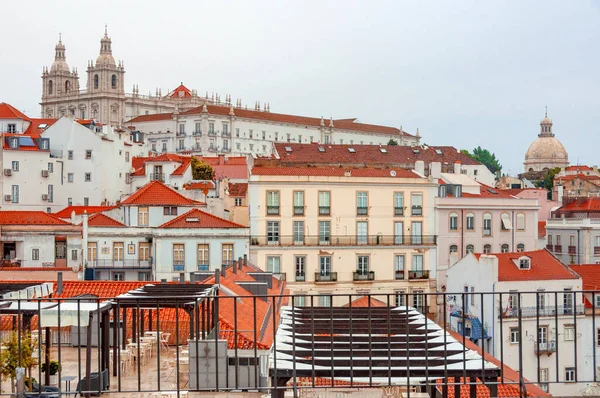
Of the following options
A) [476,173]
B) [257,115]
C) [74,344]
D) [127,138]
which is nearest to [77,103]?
[257,115]

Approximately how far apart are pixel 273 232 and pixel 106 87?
10789cm

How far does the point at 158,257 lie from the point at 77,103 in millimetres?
109856

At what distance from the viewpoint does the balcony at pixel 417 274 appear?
4684cm

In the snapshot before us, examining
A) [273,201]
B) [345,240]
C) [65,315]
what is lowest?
[345,240]

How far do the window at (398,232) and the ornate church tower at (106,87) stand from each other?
333 ft

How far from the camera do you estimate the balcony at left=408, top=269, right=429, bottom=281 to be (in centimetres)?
4684

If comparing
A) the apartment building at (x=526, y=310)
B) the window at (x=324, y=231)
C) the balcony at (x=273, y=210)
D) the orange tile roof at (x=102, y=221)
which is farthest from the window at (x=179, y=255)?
the apartment building at (x=526, y=310)

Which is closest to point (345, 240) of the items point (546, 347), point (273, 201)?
point (273, 201)

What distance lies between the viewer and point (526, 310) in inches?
1475

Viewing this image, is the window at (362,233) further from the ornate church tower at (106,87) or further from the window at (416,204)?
the ornate church tower at (106,87)

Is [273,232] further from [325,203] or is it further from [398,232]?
[398,232]

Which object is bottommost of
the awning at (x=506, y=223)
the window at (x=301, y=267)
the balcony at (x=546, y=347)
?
the balcony at (x=546, y=347)

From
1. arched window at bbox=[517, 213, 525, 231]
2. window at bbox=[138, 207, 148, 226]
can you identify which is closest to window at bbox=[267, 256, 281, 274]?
window at bbox=[138, 207, 148, 226]

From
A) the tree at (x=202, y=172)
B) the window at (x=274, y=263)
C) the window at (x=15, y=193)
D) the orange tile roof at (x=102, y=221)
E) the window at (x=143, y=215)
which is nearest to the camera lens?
the window at (x=274, y=263)
